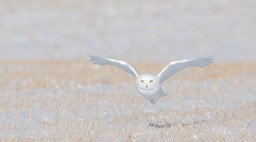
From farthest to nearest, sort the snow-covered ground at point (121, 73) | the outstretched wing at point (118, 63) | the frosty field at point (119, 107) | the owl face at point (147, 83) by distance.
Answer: the snow-covered ground at point (121, 73), the outstretched wing at point (118, 63), the frosty field at point (119, 107), the owl face at point (147, 83)

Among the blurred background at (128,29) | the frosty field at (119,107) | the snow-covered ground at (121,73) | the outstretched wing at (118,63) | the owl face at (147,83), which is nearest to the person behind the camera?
the owl face at (147,83)

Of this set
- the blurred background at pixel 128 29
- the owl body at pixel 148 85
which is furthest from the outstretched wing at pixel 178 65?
the blurred background at pixel 128 29

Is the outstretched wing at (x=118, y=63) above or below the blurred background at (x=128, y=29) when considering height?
above

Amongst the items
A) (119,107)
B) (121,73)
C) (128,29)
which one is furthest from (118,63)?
(128,29)

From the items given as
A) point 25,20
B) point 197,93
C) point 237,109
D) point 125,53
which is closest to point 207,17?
point 125,53

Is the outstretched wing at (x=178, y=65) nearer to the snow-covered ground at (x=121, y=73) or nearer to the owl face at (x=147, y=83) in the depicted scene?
the owl face at (x=147, y=83)

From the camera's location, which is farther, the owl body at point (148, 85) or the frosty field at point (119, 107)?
the frosty field at point (119, 107)

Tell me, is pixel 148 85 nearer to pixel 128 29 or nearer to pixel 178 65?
pixel 178 65

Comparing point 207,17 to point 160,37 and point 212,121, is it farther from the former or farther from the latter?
point 212,121
